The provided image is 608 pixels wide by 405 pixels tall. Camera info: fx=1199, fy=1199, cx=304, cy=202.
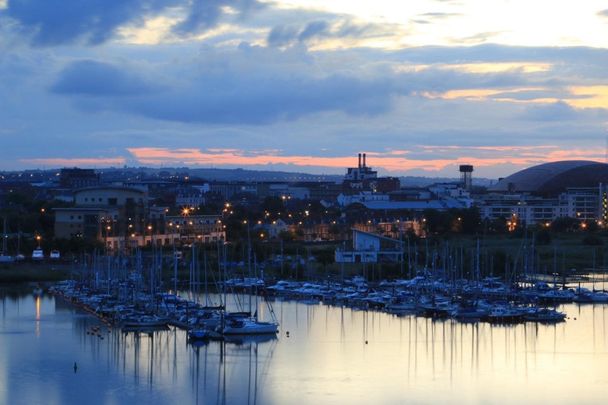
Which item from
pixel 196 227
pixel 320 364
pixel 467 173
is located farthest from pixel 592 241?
pixel 467 173

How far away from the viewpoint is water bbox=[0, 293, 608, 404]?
51.7 feet

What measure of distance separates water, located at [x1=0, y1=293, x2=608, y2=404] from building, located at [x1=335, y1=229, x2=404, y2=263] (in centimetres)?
938

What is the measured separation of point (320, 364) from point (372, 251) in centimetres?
1541

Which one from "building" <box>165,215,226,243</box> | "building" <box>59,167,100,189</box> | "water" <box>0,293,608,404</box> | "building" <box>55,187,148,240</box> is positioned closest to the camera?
"water" <box>0,293,608,404</box>

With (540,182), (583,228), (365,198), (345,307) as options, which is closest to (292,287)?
(345,307)

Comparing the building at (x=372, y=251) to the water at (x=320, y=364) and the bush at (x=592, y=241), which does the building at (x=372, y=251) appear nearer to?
the bush at (x=592, y=241)

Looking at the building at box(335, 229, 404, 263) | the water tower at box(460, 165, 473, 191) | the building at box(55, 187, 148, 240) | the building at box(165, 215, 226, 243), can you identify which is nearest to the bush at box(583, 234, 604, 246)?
the building at box(335, 229, 404, 263)

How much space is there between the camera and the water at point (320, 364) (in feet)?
51.7

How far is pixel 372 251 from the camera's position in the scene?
3334 centimetres

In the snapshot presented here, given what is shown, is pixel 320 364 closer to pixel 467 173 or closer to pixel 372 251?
pixel 372 251

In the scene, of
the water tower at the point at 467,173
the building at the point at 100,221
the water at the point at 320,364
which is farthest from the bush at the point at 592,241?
the water tower at the point at 467,173

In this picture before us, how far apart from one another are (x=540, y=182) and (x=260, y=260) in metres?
41.6

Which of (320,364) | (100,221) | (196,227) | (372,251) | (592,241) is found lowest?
(320,364)

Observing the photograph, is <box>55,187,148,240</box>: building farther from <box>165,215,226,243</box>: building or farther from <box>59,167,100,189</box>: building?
<box>59,167,100,189</box>: building
